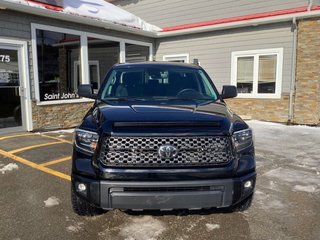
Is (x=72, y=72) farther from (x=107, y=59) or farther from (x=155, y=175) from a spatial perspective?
(x=155, y=175)

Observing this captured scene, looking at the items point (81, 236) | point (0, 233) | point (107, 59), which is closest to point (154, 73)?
point (81, 236)

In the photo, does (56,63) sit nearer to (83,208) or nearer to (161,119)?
(83,208)

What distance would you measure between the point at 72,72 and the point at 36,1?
7.99 ft

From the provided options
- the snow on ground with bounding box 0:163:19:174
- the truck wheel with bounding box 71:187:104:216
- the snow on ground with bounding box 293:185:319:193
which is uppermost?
the truck wheel with bounding box 71:187:104:216

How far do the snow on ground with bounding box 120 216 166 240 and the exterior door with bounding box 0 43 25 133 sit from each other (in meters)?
6.35

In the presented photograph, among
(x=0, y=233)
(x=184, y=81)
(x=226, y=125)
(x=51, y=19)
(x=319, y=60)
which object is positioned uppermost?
(x=51, y=19)

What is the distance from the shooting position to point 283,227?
3113 mm

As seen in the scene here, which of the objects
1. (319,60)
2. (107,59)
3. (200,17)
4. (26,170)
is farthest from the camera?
(200,17)

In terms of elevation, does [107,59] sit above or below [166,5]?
below

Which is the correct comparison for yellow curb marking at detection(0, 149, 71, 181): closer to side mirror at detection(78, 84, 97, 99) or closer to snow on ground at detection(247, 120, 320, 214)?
side mirror at detection(78, 84, 97, 99)

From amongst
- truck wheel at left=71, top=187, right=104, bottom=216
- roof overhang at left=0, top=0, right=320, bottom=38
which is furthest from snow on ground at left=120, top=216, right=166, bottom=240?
roof overhang at left=0, top=0, right=320, bottom=38

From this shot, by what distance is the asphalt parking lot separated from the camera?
2.98 meters

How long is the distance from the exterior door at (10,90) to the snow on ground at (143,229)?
20.8 ft

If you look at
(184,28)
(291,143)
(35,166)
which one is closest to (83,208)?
(35,166)
